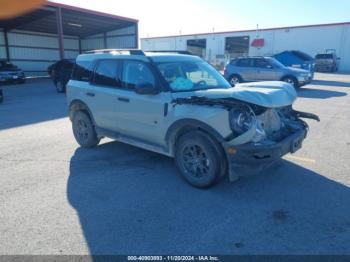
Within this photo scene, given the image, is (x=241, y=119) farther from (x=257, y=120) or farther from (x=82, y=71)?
(x=82, y=71)

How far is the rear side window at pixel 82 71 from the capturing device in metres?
5.79

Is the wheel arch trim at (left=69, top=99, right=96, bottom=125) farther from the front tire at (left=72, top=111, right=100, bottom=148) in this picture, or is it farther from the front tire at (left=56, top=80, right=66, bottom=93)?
the front tire at (left=56, top=80, right=66, bottom=93)

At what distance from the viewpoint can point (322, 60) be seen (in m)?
35.2

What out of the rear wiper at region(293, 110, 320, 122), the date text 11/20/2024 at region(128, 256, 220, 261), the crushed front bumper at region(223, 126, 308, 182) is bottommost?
the date text 11/20/2024 at region(128, 256, 220, 261)

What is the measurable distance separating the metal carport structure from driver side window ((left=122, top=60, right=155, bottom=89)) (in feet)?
63.1

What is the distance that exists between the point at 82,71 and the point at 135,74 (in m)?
1.60

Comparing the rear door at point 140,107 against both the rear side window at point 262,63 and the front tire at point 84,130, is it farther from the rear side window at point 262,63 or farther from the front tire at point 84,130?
the rear side window at point 262,63

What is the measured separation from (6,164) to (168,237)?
360 cm

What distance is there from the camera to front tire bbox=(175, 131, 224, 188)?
3953mm

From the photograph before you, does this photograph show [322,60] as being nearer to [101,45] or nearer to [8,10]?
[101,45]

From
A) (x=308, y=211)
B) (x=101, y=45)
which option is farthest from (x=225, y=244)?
(x=101, y=45)

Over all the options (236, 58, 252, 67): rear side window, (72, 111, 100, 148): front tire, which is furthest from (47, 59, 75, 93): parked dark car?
(72, 111, 100, 148): front tire

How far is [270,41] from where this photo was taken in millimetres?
44062

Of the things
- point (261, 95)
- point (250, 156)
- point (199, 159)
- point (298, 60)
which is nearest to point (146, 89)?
point (199, 159)
